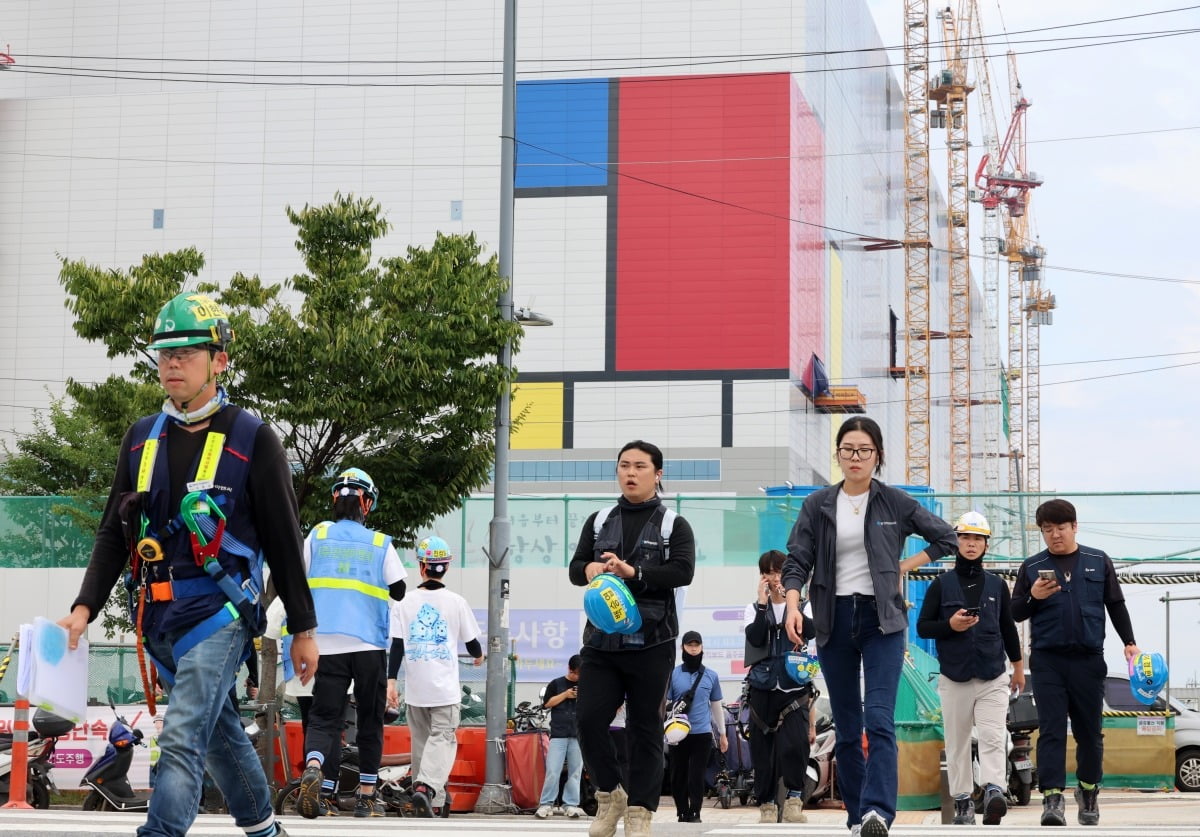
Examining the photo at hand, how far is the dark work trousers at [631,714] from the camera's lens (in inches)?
303

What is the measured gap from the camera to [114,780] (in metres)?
14.2

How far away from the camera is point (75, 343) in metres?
62.0

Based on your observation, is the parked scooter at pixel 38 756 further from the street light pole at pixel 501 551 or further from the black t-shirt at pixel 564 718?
the black t-shirt at pixel 564 718

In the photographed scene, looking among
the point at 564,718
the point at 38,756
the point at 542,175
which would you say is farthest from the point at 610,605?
the point at 542,175

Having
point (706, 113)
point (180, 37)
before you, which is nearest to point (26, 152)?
point (180, 37)

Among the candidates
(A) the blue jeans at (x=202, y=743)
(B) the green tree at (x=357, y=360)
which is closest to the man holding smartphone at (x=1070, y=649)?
(A) the blue jeans at (x=202, y=743)

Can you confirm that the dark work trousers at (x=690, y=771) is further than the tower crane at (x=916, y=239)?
No

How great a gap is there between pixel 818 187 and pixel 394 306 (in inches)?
A: 1732

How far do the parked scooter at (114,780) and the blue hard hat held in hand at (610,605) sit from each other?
795 centimetres

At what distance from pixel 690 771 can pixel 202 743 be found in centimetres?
803

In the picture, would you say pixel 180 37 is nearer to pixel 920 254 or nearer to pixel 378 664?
pixel 920 254

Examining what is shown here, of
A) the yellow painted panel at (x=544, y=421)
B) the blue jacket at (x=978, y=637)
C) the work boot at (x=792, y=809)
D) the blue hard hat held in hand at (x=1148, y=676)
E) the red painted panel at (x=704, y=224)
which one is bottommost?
the work boot at (x=792, y=809)

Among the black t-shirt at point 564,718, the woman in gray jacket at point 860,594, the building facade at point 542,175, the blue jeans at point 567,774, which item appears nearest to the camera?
the woman in gray jacket at point 860,594

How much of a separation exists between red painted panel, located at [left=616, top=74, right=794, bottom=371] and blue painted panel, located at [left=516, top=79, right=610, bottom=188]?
2.98 feet
